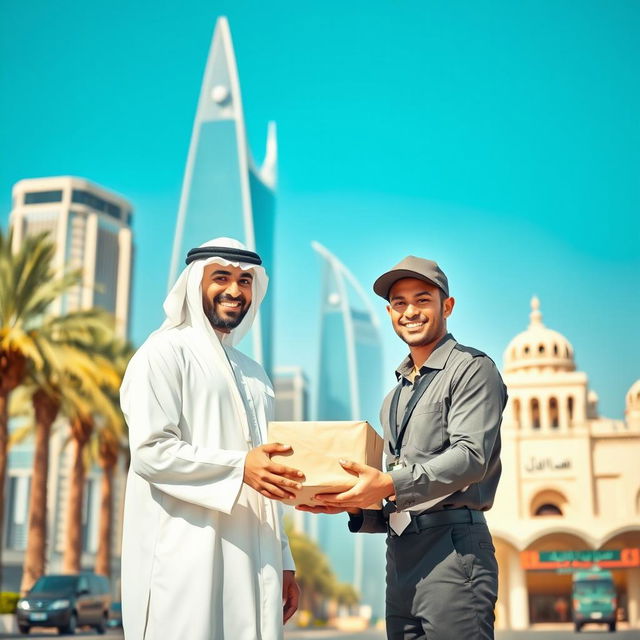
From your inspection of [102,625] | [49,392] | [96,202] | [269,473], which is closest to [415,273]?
[269,473]

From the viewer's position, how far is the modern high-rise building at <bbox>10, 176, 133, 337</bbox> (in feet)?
325

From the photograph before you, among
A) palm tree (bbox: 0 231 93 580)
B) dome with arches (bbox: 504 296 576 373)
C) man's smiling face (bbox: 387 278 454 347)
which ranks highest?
dome with arches (bbox: 504 296 576 373)

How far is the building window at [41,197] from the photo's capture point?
335ft

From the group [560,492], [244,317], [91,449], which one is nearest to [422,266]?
[244,317]

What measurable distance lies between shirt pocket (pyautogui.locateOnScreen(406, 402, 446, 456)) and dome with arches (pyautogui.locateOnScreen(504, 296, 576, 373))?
3535 cm

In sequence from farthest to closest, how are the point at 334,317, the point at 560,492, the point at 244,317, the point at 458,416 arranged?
the point at 334,317 → the point at 560,492 → the point at 244,317 → the point at 458,416

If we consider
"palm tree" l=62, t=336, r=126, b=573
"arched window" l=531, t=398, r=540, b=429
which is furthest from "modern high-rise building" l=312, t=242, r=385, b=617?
"palm tree" l=62, t=336, r=126, b=573

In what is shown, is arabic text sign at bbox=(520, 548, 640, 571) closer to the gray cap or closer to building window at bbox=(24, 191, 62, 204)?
the gray cap

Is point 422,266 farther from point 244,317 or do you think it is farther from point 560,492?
point 560,492

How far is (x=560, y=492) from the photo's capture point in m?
36.0

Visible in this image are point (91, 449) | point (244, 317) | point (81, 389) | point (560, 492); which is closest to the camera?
point (244, 317)

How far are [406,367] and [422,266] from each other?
0.38 m

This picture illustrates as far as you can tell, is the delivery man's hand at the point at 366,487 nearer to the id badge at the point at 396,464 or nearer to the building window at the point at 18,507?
the id badge at the point at 396,464

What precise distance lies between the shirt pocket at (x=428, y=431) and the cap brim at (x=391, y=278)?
43 centimetres
